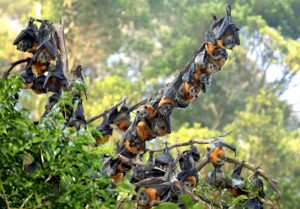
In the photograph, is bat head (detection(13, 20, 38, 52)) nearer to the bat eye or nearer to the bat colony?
the bat colony

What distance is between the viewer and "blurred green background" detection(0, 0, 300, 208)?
22.3m

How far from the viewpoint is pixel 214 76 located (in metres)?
29.0

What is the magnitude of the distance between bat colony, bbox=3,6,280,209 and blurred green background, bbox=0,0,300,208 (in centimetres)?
1609

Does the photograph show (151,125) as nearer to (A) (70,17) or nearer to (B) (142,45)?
(A) (70,17)

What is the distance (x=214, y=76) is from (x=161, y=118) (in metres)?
25.5

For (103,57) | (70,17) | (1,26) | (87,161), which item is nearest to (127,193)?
(87,161)

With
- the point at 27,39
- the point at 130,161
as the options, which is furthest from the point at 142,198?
the point at 27,39

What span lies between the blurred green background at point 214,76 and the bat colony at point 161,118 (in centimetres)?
1609

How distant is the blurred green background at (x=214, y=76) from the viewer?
2228cm

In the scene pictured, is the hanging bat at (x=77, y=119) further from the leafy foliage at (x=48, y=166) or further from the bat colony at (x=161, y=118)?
the leafy foliage at (x=48, y=166)

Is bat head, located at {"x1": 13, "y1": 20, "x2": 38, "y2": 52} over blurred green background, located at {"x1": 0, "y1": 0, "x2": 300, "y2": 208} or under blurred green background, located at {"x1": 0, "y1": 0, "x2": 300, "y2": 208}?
under

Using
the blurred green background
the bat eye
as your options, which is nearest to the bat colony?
the bat eye

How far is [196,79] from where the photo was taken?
143 inches

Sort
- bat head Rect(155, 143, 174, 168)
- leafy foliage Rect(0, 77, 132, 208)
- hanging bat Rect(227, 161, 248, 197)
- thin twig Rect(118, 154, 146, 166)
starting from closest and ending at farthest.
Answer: leafy foliage Rect(0, 77, 132, 208), thin twig Rect(118, 154, 146, 166), hanging bat Rect(227, 161, 248, 197), bat head Rect(155, 143, 174, 168)
